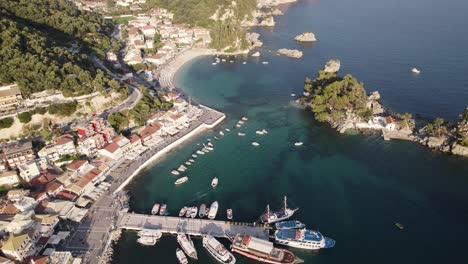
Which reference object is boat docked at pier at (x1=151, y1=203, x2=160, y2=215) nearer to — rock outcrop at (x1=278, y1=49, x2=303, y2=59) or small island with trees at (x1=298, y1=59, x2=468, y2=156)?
small island with trees at (x1=298, y1=59, x2=468, y2=156)

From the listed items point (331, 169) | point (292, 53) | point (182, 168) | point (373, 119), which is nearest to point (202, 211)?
point (182, 168)

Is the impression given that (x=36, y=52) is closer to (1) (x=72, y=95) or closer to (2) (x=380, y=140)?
(1) (x=72, y=95)

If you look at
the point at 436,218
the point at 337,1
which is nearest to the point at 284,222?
the point at 436,218

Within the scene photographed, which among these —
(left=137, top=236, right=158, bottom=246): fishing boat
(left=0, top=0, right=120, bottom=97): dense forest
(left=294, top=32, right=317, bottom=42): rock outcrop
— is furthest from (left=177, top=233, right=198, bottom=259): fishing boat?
(left=294, top=32, right=317, bottom=42): rock outcrop

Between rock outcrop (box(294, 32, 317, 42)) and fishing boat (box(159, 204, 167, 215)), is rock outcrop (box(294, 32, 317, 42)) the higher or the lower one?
the higher one

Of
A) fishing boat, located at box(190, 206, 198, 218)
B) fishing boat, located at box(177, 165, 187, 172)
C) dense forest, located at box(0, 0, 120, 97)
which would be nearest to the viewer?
fishing boat, located at box(190, 206, 198, 218)

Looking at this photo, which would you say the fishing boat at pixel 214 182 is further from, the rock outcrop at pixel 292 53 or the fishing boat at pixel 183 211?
the rock outcrop at pixel 292 53
